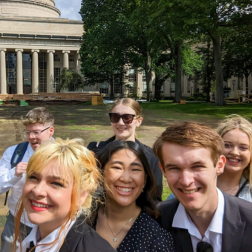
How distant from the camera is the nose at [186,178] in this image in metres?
2.03

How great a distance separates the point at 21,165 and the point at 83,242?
1205mm

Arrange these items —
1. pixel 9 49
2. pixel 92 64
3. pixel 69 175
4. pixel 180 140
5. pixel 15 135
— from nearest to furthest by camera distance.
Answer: pixel 69 175, pixel 180 140, pixel 15 135, pixel 92 64, pixel 9 49

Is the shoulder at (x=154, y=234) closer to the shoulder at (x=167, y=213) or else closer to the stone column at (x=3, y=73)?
the shoulder at (x=167, y=213)

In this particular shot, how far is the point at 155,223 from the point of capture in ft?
7.86

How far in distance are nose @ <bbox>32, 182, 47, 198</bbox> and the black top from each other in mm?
792

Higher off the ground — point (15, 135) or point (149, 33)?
point (149, 33)

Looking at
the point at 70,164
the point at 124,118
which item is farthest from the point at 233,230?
the point at 124,118

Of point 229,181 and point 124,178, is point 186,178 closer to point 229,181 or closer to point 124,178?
point 124,178

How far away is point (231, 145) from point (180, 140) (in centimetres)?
96

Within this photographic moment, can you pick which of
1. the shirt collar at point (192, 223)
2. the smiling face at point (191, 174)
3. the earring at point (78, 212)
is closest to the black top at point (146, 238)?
the shirt collar at point (192, 223)

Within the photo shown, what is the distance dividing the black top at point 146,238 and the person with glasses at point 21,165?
1.12m

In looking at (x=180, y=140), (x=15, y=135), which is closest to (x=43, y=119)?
(x=180, y=140)

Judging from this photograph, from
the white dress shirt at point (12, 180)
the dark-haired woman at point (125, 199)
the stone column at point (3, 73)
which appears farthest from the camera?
the stone column at point (3, 73)

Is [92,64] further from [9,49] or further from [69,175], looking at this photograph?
[69,175]
